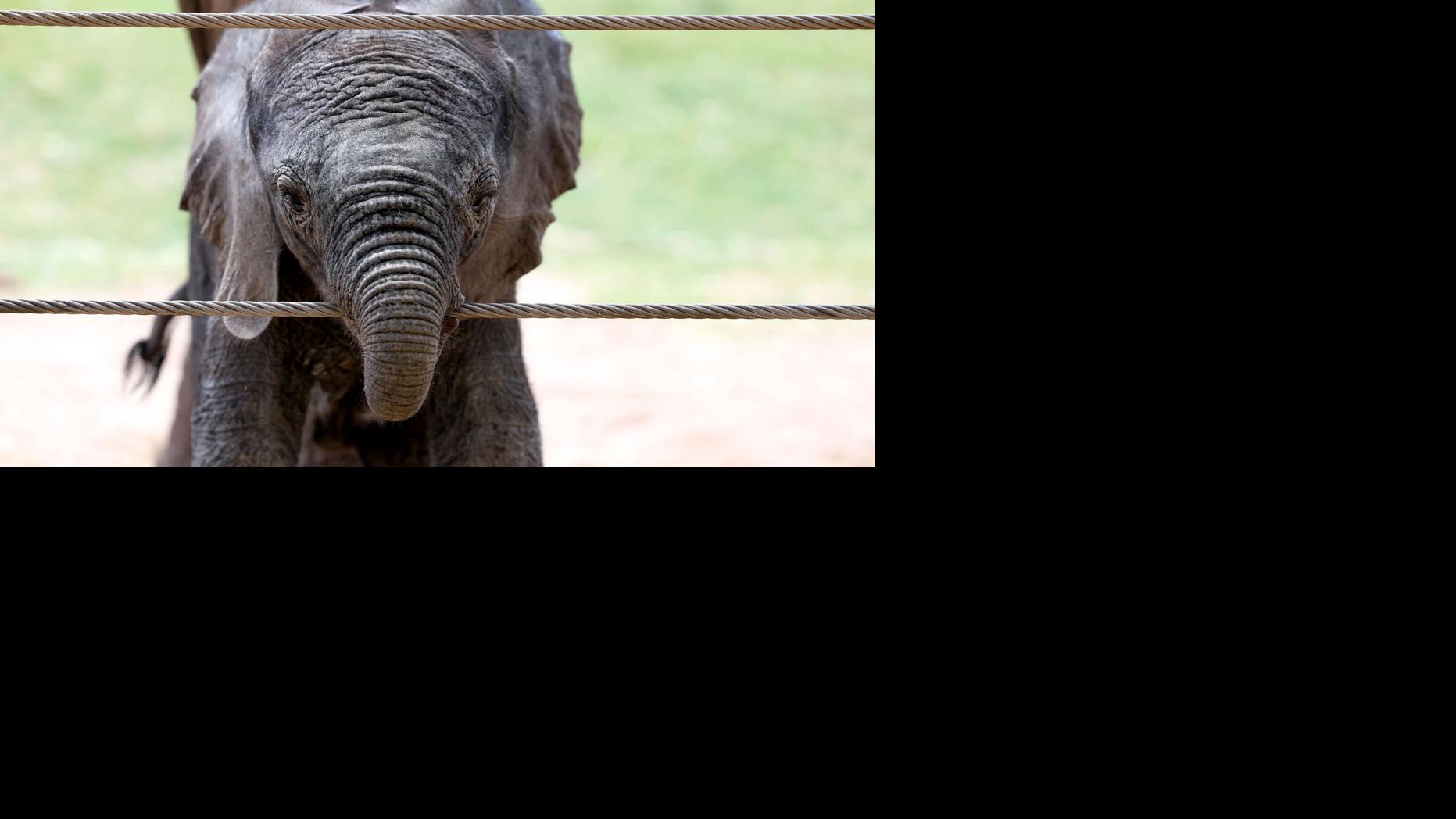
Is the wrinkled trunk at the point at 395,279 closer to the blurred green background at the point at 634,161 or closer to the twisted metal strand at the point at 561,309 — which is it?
the twisted metal strand at the point at 561,309


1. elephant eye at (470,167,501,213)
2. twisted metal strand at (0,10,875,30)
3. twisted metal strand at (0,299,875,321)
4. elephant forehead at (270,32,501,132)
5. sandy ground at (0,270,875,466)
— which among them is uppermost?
sandy ground at (0,270,875,466)

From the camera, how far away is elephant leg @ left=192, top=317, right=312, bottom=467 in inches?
132

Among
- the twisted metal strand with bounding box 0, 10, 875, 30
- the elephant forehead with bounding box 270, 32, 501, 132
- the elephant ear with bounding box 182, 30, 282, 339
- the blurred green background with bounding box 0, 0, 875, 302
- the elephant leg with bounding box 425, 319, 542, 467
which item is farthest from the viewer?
the blurred green background with bounding box 0, 0, 875, 302

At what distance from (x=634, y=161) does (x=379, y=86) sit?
32.5 ft

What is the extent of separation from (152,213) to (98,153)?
42.2 inches

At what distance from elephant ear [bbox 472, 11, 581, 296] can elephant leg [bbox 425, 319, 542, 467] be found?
10.5 inches

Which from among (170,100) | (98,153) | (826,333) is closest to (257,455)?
(826,333)

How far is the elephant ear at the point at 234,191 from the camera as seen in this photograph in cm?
294

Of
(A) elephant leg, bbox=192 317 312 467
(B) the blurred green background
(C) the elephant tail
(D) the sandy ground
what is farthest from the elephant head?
(B) the blurred green background

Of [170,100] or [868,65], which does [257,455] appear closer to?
[170,100]

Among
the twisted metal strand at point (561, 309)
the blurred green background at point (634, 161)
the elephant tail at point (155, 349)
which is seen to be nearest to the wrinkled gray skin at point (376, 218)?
the twisted metal strand at point (561, 309)

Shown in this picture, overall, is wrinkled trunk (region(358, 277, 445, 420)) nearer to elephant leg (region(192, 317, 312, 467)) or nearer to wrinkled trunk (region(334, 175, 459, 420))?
wrinkled trunk (region(334, 175, 459, 420))

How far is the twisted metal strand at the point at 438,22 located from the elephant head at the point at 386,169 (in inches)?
13.0

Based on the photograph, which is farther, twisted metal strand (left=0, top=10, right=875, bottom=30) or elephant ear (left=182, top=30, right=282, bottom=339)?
elephant ear (left=182, top=30, right=282, bottom=339)
